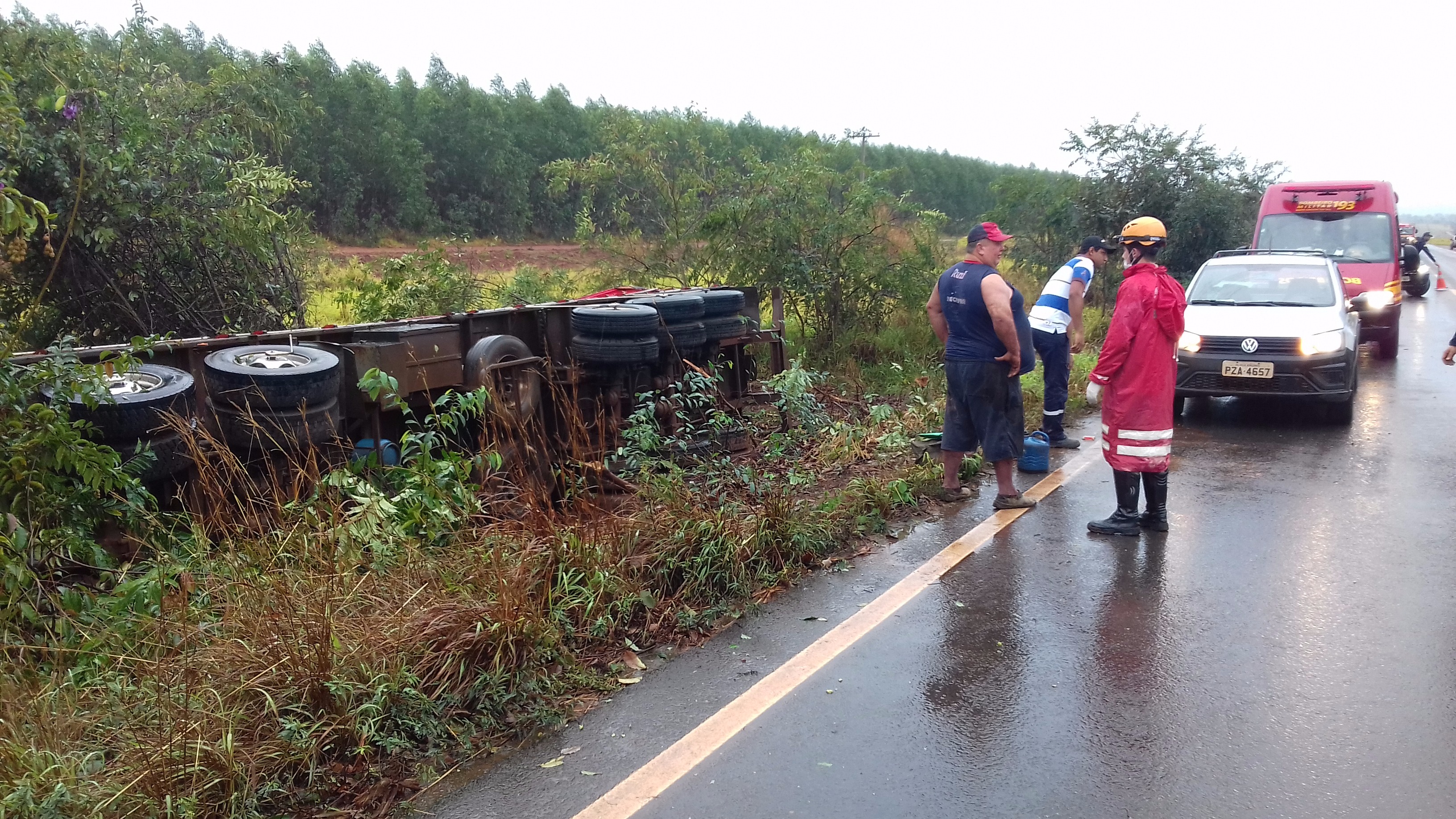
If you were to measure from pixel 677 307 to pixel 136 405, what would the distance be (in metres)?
4.31

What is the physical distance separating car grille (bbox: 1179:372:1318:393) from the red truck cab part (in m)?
6.45

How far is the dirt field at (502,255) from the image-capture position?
30984 millimetres

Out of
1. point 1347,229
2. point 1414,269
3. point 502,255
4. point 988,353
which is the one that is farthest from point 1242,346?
point 502,255

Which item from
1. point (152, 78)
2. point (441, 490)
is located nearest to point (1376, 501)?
point (441, 490)

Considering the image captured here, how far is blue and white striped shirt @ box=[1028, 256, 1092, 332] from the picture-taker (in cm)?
827

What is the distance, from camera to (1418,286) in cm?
2347

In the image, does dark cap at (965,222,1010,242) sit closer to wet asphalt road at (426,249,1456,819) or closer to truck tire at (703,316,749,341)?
wet asphalt road at (426,249,1456,819)

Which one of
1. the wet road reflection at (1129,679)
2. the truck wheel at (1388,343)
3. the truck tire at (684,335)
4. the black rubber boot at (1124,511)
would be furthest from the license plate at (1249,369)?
the truck wheel at (1388,343)

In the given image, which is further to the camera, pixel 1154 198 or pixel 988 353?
pixel 1154 198

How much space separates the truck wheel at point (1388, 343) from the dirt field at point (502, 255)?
2005 cm

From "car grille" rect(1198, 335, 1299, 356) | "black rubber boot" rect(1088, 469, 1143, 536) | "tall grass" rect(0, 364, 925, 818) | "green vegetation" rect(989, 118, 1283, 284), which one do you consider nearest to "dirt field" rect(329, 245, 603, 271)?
"green vegetation" rect(989, 118, 1283, 284)

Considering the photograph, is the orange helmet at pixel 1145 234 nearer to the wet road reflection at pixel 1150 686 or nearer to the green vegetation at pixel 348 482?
the wet road reflection at pixel 1150 686

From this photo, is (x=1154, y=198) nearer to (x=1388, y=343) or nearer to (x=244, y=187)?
(x=1388, y=343)

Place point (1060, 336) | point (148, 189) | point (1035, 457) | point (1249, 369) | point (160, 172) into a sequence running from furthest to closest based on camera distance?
1. point (1249, 369)
2. point (160, 172)
3. point (148, 189)
4. point (1060, 336)
5. point (1035, 457)
